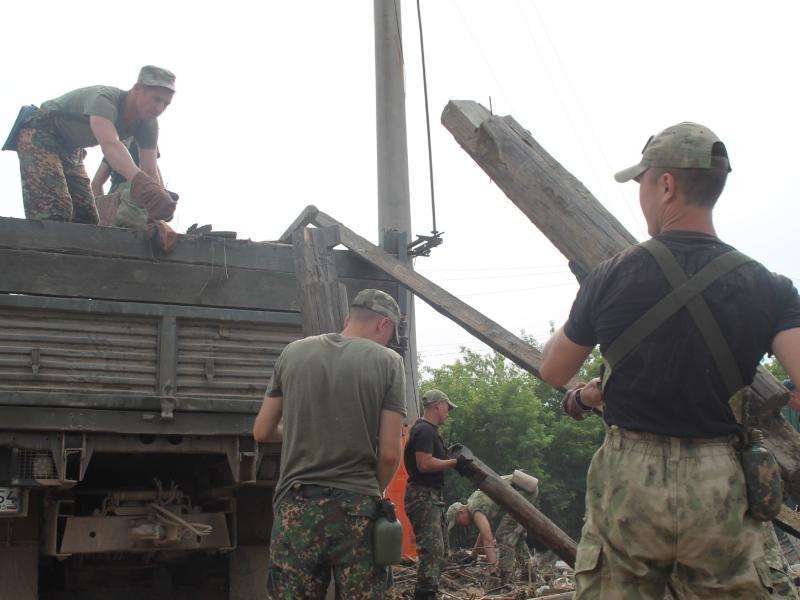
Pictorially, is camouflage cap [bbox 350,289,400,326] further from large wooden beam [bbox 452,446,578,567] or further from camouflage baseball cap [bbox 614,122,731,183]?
large wooden beam [bbox 452,446,578,567]

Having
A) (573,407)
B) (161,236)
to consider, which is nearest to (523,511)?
(161,236)

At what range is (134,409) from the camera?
528cm

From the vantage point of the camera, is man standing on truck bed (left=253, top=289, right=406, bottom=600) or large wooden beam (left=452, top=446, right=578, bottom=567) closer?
man standing on truck bed (left=253, top=289, right=406, bottom=600)

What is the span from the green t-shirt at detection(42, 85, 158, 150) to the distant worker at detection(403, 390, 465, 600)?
325 cm

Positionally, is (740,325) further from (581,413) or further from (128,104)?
(128,104)

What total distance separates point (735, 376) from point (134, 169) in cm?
448

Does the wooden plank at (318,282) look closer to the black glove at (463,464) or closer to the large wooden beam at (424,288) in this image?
the large wooden beam at (424,288)

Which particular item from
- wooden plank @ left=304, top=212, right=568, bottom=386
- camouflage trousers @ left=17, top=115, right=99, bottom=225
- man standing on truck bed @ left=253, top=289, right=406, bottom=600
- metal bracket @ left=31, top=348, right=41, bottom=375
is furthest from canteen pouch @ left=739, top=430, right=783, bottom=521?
camouflage trousers @ left=17, top=115, right=99, bottom=225

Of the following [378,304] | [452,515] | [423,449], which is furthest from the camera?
[452,515]

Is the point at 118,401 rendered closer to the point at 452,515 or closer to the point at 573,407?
the point at 573,407

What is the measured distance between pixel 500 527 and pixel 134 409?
18.4 feet

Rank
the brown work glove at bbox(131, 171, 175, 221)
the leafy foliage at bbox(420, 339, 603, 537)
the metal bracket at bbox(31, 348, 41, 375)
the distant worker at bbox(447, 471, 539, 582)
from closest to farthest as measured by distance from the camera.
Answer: the metal bracket at bbox(31, 348, 41, 375) → the brown work glove at bbox(131, 171, 175, 221) → the distant worker at bbox(447, 471, 539, 582) → the leafy foliage at bbox(420, 339, 603, 537)

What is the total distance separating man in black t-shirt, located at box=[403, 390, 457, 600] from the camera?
291 inches

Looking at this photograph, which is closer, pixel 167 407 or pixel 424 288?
pixel 167 407
